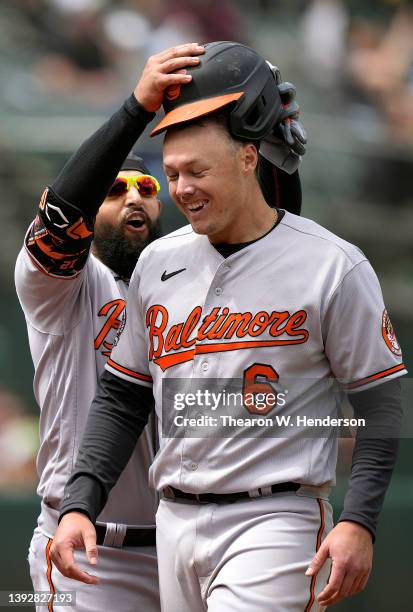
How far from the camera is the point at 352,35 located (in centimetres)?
873

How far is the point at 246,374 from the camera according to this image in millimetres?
2348

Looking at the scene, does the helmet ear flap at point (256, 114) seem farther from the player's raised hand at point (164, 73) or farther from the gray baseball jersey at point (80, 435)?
the gray baseball jersey at point (80, 435)

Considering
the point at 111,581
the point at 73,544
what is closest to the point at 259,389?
the point at 73,544

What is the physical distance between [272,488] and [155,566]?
79cm

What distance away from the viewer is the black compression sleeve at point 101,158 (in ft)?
8.12

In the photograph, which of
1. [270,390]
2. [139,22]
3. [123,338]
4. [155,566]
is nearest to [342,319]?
[270,390]

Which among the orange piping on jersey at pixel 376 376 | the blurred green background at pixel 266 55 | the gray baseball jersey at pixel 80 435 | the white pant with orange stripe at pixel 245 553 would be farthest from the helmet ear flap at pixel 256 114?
the blurred green background at pixel 266 55

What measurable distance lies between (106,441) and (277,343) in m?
0.47

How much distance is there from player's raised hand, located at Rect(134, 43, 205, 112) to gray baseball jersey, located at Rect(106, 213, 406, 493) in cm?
39

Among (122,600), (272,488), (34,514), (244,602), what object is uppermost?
(272,488)

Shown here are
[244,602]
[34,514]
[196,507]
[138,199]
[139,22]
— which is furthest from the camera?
[139,22]

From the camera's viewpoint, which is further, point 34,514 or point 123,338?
point 34,514

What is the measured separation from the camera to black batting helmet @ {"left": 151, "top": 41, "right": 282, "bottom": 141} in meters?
2.35

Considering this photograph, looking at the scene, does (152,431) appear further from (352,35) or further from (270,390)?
(352,35)
